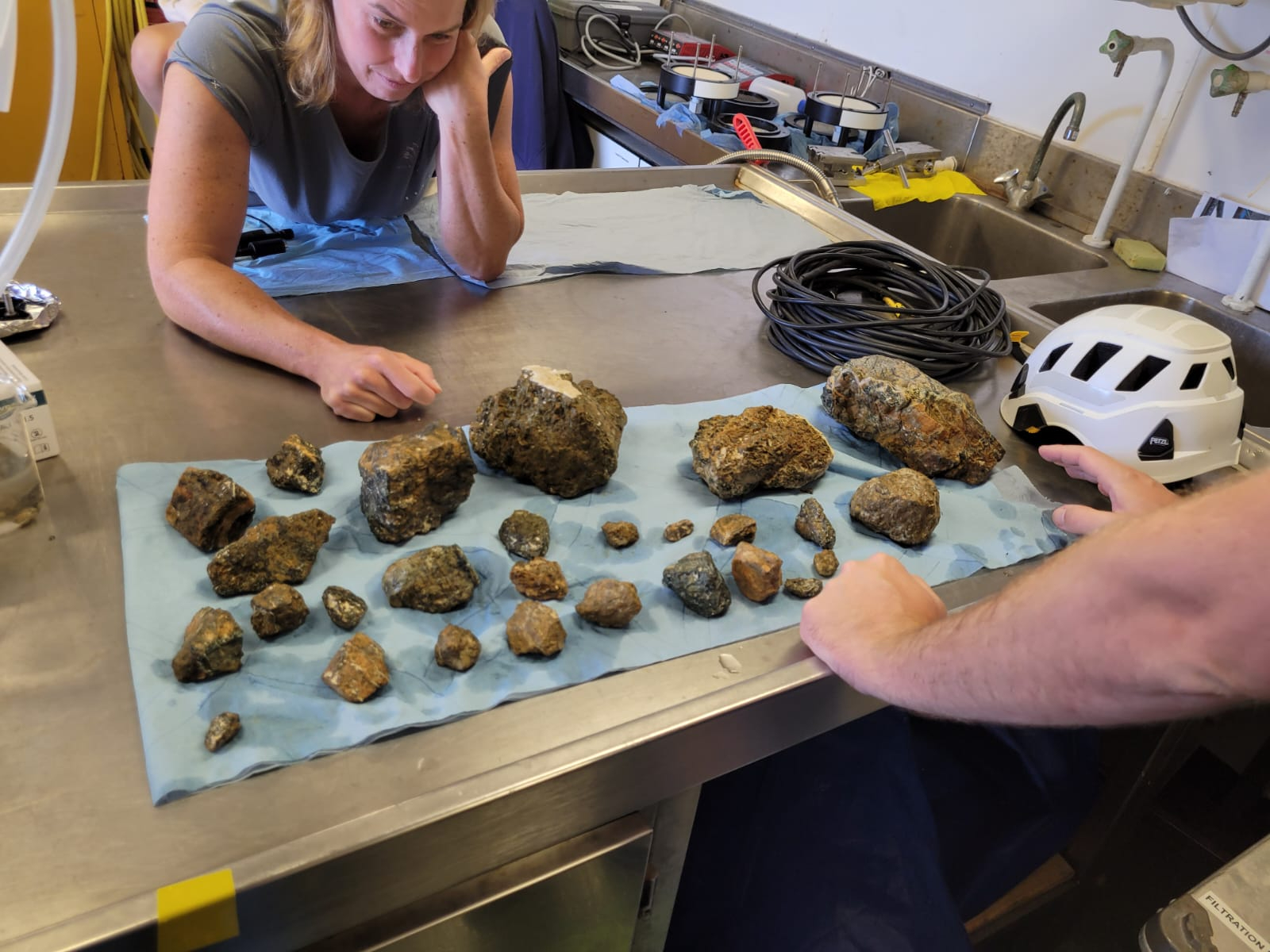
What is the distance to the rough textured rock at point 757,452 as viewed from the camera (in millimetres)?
1058

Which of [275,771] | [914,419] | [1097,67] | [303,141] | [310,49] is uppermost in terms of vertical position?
[1097,67]

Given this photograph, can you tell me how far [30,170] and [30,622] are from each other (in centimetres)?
291

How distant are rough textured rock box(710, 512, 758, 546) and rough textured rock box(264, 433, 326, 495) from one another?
0.47 m

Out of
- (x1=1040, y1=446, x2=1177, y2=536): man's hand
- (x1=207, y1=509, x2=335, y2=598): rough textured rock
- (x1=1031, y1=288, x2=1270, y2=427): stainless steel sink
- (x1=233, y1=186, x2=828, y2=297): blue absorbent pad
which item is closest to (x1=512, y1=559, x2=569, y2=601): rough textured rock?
(x1=207, y1=509, x2=335, y2=598): rough textured rock

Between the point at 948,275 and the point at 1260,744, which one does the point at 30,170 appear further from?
the point at 1260,744

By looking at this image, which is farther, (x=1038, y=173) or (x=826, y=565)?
(x=1038, y=173)

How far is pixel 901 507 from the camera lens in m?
1.03

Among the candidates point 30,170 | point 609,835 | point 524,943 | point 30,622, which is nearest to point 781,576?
point 609,835

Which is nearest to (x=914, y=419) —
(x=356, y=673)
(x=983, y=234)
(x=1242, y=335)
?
(x=356, y=673)

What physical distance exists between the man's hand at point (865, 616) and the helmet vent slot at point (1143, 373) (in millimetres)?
549

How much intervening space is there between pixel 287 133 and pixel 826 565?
1130 mm

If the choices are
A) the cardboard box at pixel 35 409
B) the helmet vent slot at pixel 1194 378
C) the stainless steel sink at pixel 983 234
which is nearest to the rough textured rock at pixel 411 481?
the cardboard box at pixel 35 409

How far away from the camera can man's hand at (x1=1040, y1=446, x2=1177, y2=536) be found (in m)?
1.06

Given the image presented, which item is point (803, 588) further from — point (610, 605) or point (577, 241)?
point (577, 241)
